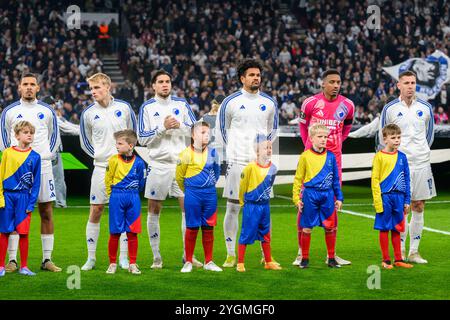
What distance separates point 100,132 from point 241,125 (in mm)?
1424

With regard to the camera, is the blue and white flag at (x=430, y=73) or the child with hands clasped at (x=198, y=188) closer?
the child with hands clasped at (x=198, y=188)

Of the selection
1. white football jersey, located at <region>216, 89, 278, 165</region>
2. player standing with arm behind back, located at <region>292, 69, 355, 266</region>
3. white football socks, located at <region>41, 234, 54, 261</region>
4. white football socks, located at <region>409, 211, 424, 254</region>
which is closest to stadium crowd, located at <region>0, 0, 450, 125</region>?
white football socks, located at <region>409, 211, 424, 254</region>

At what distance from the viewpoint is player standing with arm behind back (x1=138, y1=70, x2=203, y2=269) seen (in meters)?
9.20

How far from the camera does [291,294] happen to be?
7.76 meters

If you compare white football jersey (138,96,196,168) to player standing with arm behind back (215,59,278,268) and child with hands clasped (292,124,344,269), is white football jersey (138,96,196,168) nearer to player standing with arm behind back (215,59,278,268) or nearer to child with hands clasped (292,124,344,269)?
player standing with arm behind back (215,59,278,268)

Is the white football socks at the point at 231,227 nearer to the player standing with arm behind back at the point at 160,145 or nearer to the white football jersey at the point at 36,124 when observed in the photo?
the player standing with arm behind back at the point at 160,145

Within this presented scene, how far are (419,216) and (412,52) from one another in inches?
692

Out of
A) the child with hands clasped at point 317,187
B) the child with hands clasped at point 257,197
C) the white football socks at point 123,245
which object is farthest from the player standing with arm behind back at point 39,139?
the child with hands clasped at point 317,187

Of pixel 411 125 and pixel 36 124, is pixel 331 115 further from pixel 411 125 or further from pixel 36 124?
pixel 36 124

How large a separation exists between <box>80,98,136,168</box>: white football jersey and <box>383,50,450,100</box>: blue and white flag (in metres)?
14.8

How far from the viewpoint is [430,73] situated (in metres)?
23.2

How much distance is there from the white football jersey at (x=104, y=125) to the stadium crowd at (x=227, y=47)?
13.2 meters

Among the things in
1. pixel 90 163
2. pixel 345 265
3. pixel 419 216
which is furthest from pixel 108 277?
pixel 90 163

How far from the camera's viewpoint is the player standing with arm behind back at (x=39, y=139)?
9.07 meters
